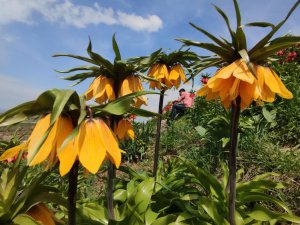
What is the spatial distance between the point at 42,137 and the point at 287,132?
423cm

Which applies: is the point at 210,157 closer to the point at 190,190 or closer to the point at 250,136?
the point at 250,136

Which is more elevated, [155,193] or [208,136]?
[208,136]

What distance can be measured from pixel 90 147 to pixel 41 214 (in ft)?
→ 1.07

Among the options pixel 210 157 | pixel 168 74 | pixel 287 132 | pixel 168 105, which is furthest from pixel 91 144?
pixel 168 105

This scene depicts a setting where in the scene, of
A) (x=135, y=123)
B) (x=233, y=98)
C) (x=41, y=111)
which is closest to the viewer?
(x=41, y=111)

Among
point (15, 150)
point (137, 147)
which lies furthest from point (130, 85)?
point (137, 147)

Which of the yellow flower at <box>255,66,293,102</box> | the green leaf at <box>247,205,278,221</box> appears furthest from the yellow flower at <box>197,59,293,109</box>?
the green leaf at <box>247,205,278,221</box>

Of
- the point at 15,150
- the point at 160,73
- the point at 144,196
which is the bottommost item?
the point at 144,196

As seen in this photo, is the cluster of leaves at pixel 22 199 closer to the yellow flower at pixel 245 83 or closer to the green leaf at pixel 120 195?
the yellow flower at pixel 245 83

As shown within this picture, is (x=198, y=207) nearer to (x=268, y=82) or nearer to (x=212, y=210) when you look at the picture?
(x=212, y=210)

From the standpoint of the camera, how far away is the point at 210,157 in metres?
4.52

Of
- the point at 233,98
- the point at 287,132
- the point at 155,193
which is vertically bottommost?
the point at 155,193

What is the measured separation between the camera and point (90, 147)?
47.2 inches

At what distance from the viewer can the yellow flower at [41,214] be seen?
1276 millimetres
